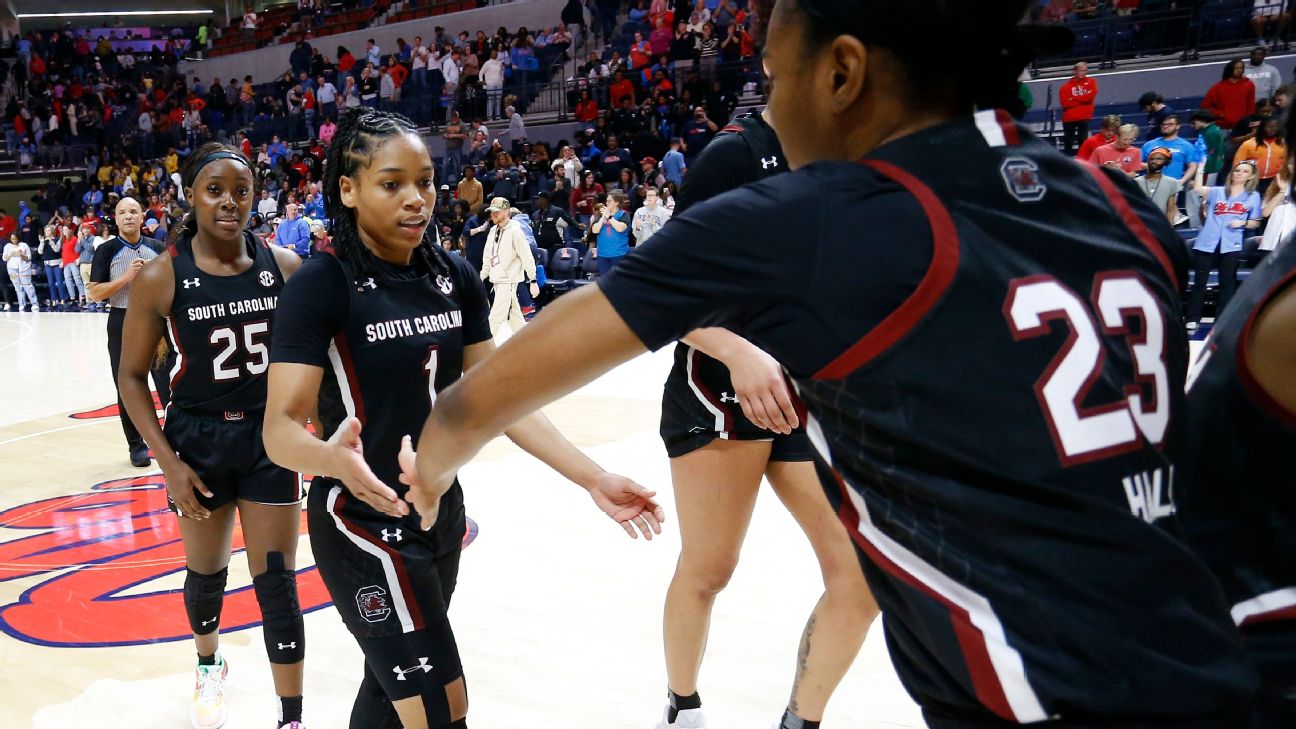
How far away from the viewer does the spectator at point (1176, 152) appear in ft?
30.4

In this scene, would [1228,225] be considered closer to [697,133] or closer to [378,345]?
[697,133]

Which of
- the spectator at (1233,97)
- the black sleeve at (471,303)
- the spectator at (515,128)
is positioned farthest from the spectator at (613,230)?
the black sleeve at (471,303)

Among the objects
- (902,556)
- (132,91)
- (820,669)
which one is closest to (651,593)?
(820,669)

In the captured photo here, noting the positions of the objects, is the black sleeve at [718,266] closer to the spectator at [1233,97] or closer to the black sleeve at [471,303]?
the black sleeve at [471,303]

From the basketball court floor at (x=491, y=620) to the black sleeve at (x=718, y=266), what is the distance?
220 cm

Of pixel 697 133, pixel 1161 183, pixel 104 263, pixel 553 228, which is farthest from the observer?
pixel 697 133

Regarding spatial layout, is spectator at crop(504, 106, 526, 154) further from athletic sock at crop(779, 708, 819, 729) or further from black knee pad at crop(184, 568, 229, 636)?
athletic sock at crop(779, 708, 819, 729)

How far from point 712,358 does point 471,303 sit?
594mm

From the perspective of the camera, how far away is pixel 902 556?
0.98 m

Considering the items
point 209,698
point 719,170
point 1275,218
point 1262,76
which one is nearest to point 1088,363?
point 719,170

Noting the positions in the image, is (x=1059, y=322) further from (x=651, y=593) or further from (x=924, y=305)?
(x=651, y=593)

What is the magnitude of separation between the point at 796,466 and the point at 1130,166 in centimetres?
812

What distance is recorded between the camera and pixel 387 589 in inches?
80.9

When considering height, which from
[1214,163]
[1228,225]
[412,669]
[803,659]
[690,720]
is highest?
[1214,163]
